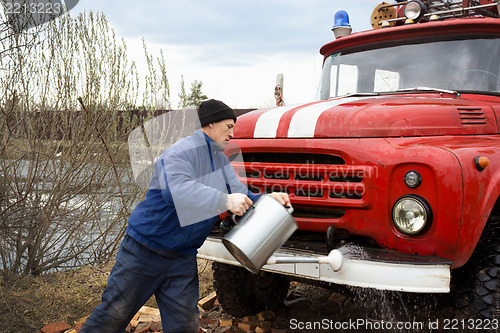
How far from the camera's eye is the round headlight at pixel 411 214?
2.45 m

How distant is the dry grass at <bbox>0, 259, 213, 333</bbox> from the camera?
3.84 meters

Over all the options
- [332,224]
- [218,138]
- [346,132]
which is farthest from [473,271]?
[218,138]

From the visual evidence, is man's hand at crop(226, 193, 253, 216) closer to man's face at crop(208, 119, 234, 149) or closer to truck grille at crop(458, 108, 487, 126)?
man's face at crop(208, 119, 234, 149)

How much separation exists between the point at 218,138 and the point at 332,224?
0.89 m

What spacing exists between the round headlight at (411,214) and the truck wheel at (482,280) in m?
0.52

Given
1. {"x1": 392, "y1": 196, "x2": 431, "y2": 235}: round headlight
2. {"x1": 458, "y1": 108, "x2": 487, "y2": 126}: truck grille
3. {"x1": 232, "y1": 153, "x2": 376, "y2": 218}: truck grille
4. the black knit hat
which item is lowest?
{"x1": 392, "y1": 196, "x2": 431, "y2": 235}: round headlight

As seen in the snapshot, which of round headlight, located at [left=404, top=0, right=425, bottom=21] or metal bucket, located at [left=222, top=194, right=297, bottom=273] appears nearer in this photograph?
metal bucket, located at [left=222, top=194, right=297, bottom=273]

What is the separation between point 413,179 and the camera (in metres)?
2.47

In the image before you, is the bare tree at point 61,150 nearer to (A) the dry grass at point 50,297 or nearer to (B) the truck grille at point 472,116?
(A) the dry grass at point 50,297

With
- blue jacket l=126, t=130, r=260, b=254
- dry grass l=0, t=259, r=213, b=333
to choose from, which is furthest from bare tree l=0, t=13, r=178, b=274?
blue jacket l=126, t=130, r=260, b=254

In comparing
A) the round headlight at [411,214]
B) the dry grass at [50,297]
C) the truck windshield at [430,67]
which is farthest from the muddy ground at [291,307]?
the truck windshield at [430,67]

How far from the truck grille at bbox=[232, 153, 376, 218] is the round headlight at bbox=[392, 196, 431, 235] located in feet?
0.64

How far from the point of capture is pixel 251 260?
2260 millimetres

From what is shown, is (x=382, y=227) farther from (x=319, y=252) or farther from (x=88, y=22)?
(x=88, y=22)
